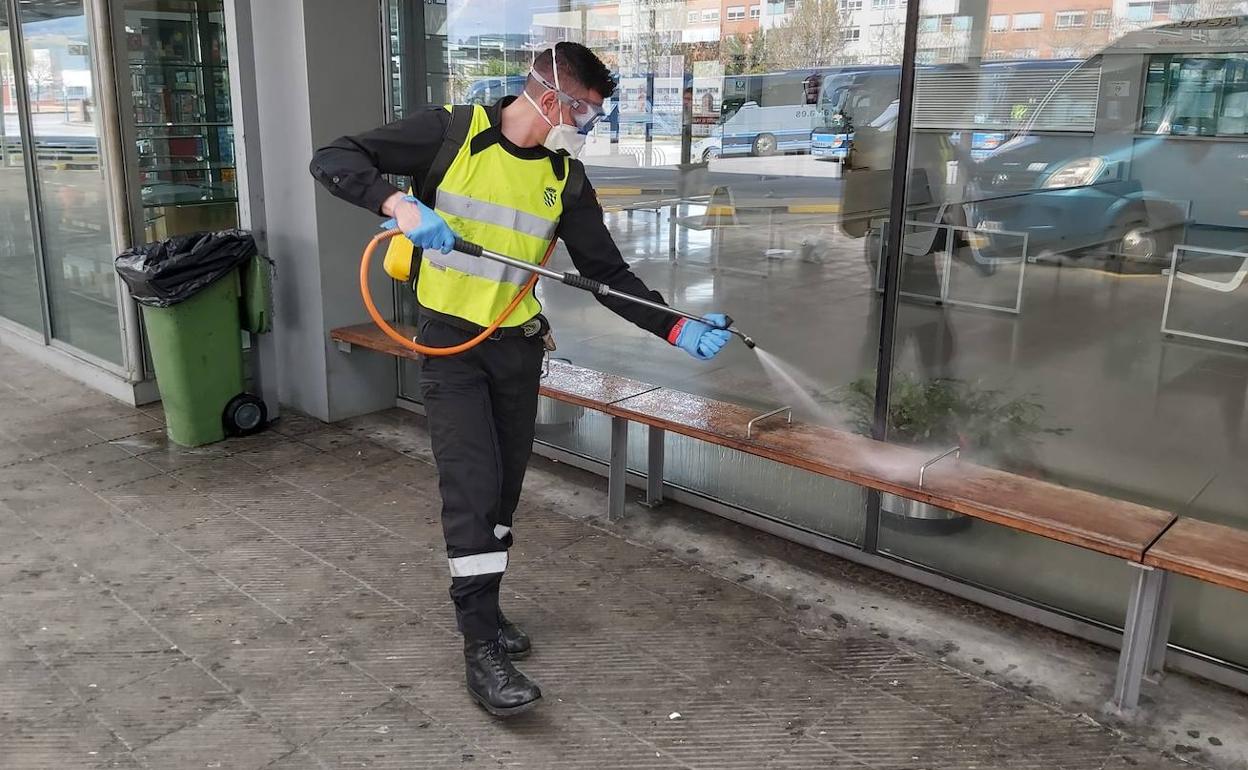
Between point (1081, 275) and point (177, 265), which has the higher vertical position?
point (1081, 275)

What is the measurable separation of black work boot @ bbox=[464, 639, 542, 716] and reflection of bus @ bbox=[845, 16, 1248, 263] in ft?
7.23

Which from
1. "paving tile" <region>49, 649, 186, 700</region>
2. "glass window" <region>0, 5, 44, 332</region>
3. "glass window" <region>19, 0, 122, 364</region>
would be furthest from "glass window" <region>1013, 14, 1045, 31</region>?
"glass window" <region>0, 5, 44, 332</region>

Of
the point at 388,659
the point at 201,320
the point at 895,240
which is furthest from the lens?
the point at 201,320

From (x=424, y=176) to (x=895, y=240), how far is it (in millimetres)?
1848

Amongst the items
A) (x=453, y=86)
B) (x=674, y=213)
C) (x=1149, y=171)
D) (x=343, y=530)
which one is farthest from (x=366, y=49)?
(x=1149, y=171)

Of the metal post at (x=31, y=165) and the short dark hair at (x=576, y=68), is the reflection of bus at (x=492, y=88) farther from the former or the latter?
the metal post at (x=31, y=165)

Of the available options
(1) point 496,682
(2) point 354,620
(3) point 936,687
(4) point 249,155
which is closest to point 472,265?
(1) point 496,682

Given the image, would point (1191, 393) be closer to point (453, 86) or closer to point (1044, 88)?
point (1044, 88)

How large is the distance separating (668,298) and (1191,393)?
2270mm

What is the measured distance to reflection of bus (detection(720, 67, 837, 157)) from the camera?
159 inches

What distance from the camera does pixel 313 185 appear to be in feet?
17.8

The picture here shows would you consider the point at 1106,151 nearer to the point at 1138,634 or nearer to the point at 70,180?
the point at 1138,634

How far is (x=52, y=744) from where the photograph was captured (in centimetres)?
290

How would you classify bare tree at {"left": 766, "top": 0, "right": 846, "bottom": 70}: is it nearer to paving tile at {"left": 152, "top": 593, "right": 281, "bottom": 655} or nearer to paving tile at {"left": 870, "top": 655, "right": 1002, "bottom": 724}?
paving tile at {"left": 870, "top": 655, "right": 1002, "bottom": 724}
